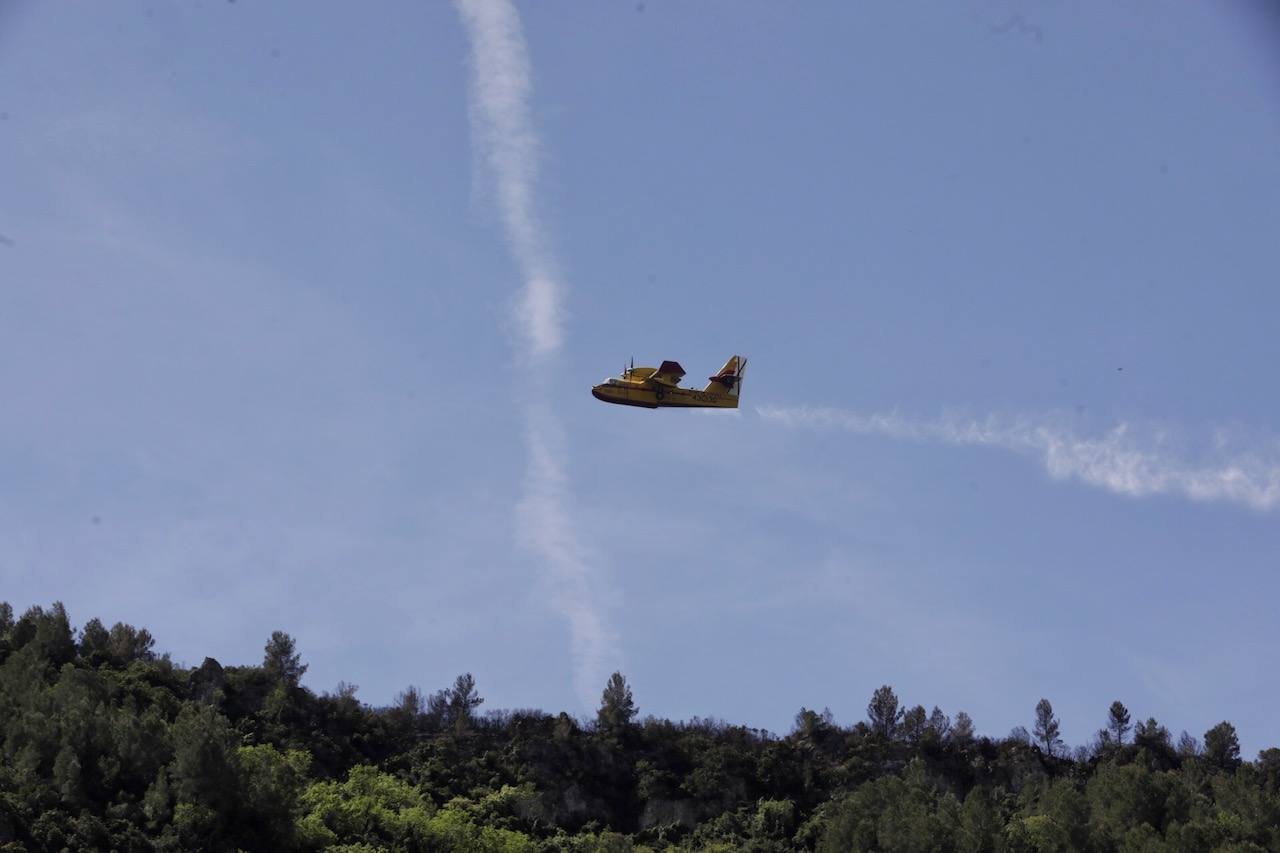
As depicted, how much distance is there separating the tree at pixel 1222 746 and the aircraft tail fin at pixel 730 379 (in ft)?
130

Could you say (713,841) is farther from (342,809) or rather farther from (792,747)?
(342,809)

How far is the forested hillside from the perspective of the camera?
87500mm

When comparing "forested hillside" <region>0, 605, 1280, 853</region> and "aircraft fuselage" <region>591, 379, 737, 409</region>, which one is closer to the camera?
"forested hillside" <region>0, 605, 1280, 853</region>

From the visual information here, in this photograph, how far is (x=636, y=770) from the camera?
4286 inches

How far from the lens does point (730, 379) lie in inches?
4099

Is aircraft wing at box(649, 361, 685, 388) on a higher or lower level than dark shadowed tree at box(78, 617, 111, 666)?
higher

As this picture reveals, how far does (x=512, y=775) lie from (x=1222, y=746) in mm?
45375

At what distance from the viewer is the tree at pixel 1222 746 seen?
115 m

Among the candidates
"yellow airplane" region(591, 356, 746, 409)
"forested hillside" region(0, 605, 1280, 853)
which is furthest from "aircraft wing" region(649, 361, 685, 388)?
"forested hillside" region(0, 605, 1280, 853)

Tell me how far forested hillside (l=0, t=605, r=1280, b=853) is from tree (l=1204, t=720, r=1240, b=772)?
141mm

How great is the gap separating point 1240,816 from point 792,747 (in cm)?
2810

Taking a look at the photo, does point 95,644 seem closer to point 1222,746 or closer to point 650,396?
point 650,396

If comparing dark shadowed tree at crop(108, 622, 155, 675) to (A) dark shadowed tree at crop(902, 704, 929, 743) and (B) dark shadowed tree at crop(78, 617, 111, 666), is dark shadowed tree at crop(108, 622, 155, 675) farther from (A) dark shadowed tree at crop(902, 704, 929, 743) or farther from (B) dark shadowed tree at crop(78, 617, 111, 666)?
(A) dark shadowed tree at crop(902, 704, 929, 743)

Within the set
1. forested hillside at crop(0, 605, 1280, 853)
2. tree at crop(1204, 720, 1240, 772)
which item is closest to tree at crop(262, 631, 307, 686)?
forested hillside at crop(0, 605, 1280, 853)
